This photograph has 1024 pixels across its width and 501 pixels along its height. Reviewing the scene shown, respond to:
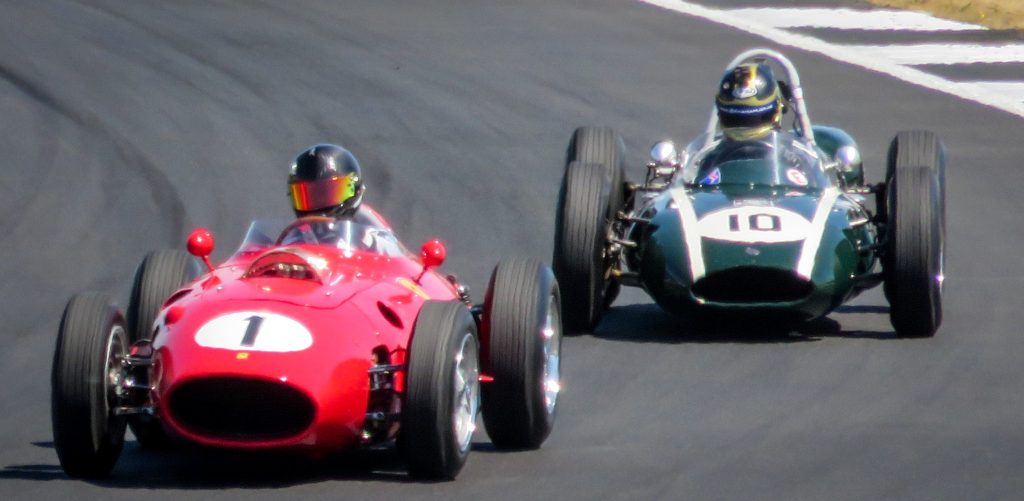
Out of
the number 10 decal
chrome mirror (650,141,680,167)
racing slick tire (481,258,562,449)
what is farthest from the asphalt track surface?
chrome mirror (650,141,680,167)

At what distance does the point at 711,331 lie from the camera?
11688 millimetres

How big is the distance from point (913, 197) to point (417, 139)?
7.20 m

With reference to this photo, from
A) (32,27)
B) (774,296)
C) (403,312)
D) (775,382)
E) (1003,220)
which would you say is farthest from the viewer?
(32,27)

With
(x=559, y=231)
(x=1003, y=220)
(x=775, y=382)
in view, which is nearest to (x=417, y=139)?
(x=1003, y=220)

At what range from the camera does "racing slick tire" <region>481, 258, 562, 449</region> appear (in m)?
8.41

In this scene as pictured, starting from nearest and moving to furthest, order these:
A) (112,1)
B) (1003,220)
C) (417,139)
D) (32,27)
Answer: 1. (1003,220)
2. (417,139)
3. (32,27)
4. (112,1)

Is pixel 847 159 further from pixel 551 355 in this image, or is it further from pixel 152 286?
pixel 152 286

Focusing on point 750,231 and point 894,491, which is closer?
point 894,491

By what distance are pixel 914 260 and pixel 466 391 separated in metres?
4.07

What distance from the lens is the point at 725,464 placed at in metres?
8.38

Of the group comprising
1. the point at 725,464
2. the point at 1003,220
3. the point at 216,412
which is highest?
the point at 216,412

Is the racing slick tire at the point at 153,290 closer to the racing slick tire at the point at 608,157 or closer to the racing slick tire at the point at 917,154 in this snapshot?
the racing slick tire at the point at 608,157

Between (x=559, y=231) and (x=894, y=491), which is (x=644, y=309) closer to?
(x=559, y=231)

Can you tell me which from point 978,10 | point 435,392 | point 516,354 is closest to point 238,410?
point 435,392
